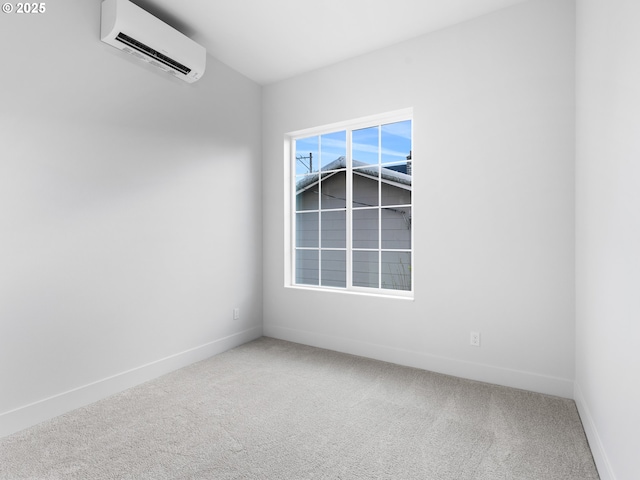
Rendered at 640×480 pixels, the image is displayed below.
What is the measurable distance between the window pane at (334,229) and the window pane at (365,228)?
131 millimetres

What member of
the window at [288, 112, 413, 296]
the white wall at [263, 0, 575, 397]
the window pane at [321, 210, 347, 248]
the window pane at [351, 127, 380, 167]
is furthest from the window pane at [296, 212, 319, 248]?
the white wall at [263, 0, 575, 397]

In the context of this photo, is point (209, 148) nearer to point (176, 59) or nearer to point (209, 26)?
point (176, 59)

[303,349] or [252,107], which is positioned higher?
[252,107]

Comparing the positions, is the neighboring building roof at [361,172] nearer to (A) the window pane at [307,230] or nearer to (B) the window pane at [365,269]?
(A) the window pane at [307,230]

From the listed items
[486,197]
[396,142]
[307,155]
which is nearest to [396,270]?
[486,197]

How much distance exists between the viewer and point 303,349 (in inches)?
137

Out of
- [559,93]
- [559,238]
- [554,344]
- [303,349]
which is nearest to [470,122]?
[559,93]

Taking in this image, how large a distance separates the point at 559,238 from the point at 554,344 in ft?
2.50

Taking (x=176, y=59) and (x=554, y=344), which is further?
(x=176, y=59)

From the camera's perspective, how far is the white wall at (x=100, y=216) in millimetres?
2012

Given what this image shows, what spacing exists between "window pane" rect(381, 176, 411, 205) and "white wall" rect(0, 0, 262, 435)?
1571 mm

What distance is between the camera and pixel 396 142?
3.29 m

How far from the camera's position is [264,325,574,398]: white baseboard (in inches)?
96.1

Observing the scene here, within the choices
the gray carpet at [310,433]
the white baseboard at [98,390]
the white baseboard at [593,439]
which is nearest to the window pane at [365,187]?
the gray carpet at [310,433]
